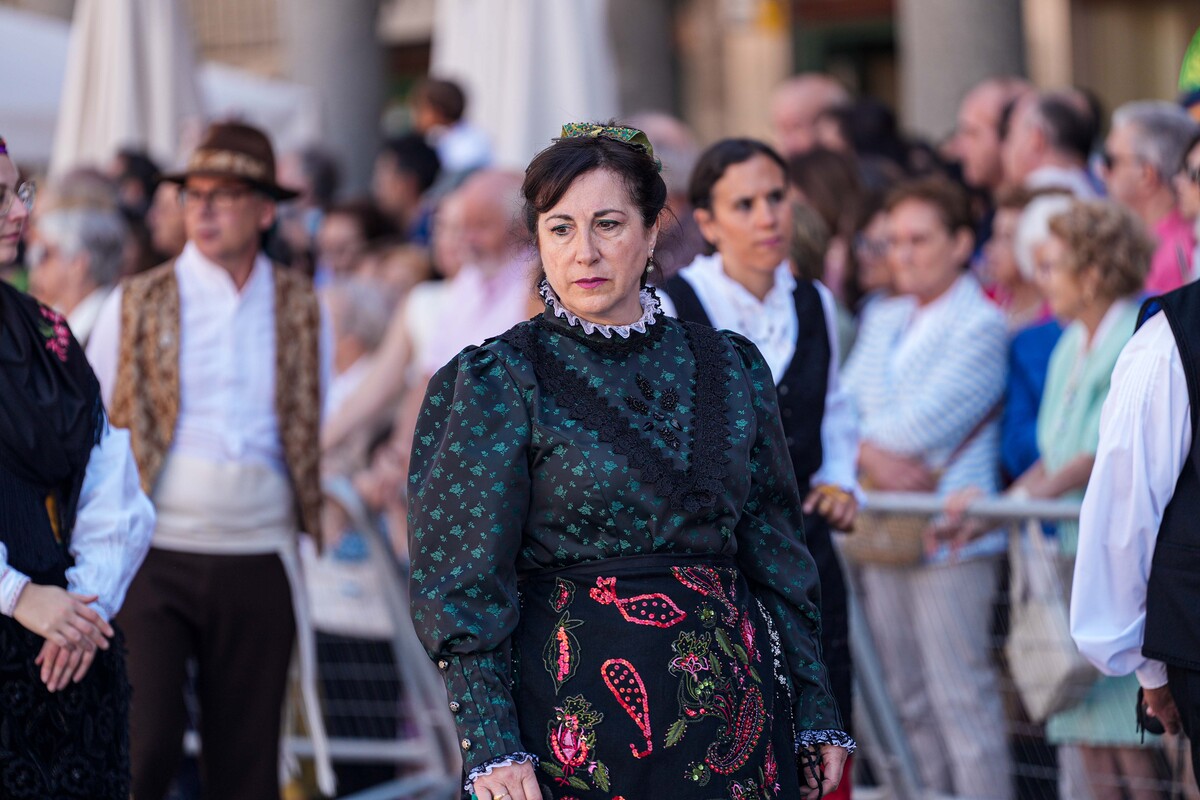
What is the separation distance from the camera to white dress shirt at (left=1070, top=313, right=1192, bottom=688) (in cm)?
376

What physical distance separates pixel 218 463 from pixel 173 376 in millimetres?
302

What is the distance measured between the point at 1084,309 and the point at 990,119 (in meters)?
2.69

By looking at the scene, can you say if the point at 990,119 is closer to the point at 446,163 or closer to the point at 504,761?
the point at 446,163

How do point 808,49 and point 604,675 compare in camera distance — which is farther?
point 808,49

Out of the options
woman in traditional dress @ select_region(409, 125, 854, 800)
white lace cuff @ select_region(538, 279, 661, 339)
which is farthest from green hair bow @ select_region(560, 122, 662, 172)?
white lace cuff @ select_region(538, 279, 661, 339)

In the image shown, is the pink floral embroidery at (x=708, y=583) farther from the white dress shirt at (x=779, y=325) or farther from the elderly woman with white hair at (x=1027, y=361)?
the elderly woman with white hair at (x=1027, y=361)

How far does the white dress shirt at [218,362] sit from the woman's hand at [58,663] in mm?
1485

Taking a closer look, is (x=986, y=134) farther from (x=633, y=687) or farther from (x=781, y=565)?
(x=633, y=687)

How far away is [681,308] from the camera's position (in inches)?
180

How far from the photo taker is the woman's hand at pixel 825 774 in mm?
3520

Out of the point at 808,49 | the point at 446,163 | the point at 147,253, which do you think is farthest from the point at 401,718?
the point at 808,49

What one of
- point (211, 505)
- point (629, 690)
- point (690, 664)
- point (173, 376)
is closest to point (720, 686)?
point (690, 664)

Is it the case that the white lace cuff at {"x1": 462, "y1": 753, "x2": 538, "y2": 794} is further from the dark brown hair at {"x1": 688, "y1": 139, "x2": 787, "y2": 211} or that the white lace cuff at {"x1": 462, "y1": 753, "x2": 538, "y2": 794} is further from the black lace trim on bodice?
the dark brown hair at {"x1": 688, "y1": 139, "x2": 787, "y2": 211}

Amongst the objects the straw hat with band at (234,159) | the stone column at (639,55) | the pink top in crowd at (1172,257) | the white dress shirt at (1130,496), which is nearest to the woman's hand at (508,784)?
the white dress shirt at (1130,496)
